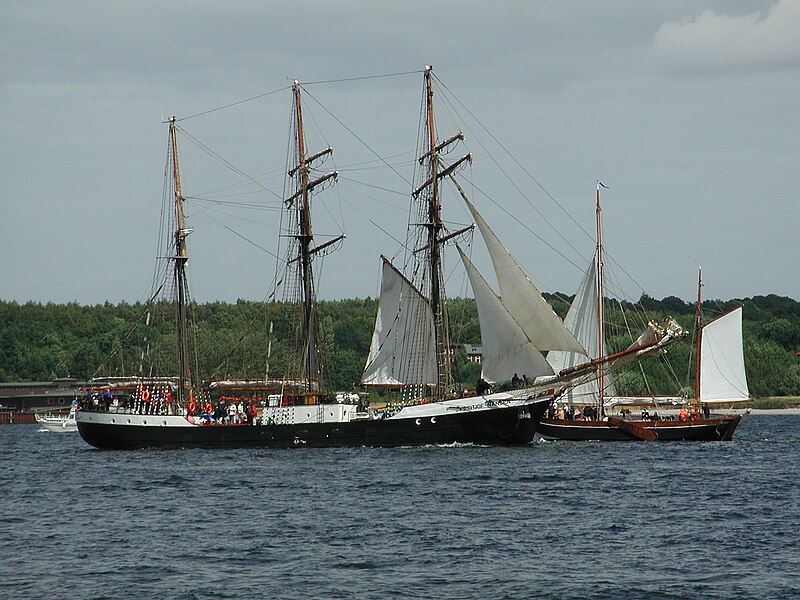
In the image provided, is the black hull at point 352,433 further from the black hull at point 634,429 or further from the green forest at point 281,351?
the green forest at point 281,351

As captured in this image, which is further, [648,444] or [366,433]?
[648,444]

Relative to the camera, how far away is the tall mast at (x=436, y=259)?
251 feet

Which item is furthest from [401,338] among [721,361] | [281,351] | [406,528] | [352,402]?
[281,351]

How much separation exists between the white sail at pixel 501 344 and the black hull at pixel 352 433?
243cm

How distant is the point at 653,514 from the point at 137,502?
65.6ft

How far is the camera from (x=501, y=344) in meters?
71.9

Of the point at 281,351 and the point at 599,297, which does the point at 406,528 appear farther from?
the point at 281,351

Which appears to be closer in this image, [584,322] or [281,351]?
[584,322]

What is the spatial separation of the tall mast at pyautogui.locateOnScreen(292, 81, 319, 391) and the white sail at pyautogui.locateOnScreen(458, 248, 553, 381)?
12.7 m

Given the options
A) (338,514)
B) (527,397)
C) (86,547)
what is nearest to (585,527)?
(338,514)

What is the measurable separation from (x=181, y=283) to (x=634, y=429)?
32609 mm

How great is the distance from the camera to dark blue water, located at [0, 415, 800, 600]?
102ft

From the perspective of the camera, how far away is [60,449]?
8912 cm

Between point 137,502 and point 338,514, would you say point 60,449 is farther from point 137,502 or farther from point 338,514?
point 338,514
